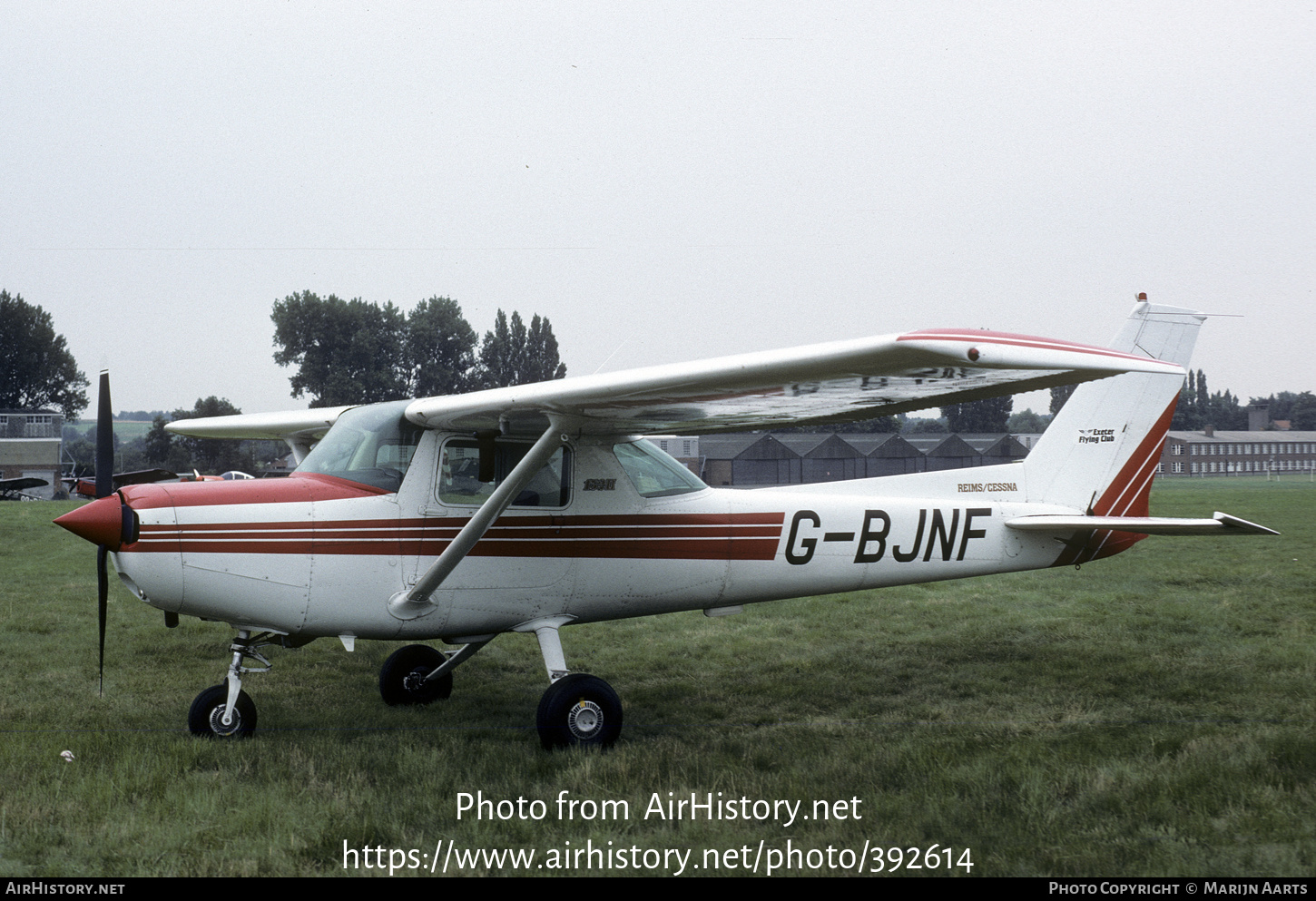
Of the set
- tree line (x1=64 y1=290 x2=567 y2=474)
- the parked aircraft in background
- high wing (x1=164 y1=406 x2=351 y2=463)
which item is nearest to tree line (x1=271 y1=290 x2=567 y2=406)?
tree line (x1=64 y1=290 x2=567 y2=474)

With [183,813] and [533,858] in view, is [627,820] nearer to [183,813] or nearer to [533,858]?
[533,858]

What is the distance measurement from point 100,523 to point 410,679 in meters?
2.88

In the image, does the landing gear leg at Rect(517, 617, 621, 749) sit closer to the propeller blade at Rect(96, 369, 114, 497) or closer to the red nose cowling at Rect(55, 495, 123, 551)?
the red nose cowling at Rect(55, 495, 123, 551)

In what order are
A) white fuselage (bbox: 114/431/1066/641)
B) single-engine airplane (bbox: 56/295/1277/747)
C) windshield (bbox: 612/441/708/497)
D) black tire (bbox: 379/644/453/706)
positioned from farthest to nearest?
black tire (bbox: 379/644/453/706)
windshield (bbox: 612/441/708/497)
white fuselage (bbox: 114/431/1066/641)
single-engine airplane (bbox: 56/295/1277/747)

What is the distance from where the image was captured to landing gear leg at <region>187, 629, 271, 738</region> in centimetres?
596

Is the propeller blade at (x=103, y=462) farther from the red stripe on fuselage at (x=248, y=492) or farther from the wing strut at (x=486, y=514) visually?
the wing strut at (x=486, y=514)

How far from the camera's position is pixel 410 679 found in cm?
745

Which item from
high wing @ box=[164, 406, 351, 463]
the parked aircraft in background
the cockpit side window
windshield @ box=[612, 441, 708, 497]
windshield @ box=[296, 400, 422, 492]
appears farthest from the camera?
the parked aircraft in background

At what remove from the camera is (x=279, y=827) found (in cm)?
447

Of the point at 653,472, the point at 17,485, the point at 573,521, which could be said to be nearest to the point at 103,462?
the point at 573,521

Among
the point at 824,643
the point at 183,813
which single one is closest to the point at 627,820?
the point at 183,813

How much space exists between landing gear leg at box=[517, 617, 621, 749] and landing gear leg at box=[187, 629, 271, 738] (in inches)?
71.5

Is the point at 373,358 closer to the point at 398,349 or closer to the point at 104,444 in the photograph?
the point at 398,349

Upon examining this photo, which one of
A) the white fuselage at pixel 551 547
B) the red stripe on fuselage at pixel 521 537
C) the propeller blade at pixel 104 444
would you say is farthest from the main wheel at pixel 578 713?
the propeller blade at pixel 104 444
